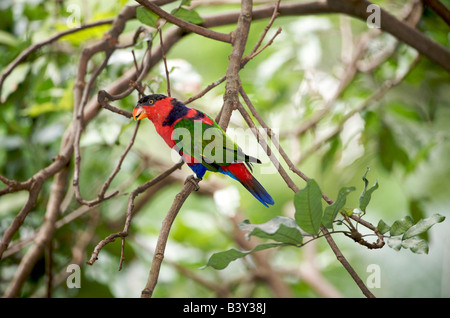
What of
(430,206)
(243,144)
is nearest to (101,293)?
(243,144)

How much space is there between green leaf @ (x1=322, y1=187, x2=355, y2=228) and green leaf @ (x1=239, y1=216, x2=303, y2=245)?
0.05 meters

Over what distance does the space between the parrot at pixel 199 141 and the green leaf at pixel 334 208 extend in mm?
218

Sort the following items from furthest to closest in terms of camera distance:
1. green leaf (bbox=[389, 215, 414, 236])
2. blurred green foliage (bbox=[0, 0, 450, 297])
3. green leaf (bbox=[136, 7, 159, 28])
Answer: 1. blurred green foliage (bbox=[0, 0, 450, 297])
2. green leaf (bbox=[136, 7, 159, 28])
3. green leaf (bbox=[389, 215, 414, 236])

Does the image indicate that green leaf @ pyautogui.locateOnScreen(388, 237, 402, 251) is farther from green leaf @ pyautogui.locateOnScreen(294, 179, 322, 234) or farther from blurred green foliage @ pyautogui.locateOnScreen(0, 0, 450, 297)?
blurred green foliage @ pyautogui.locateOnScreen(0, 0, 450, 297)

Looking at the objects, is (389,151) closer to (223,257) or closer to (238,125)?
(238,125)

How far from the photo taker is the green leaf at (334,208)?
2.38 feet

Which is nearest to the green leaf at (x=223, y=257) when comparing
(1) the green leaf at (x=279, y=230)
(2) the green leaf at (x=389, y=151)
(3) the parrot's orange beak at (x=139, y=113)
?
(1) the green leaf at (x=279, y=230)

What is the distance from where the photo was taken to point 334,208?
736mm

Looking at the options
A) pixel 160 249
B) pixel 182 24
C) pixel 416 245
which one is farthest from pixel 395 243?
pixel 182 24

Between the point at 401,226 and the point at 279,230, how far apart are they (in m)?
0.23

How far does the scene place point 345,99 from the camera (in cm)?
196

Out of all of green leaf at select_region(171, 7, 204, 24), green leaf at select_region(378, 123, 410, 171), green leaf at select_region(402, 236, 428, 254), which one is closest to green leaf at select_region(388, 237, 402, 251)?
green leaf at select_region(402, 236, 428, 254)

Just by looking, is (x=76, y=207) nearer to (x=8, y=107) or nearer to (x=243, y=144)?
(x=8, y=107)

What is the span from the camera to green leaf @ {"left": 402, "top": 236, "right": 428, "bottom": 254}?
0.73 metres
